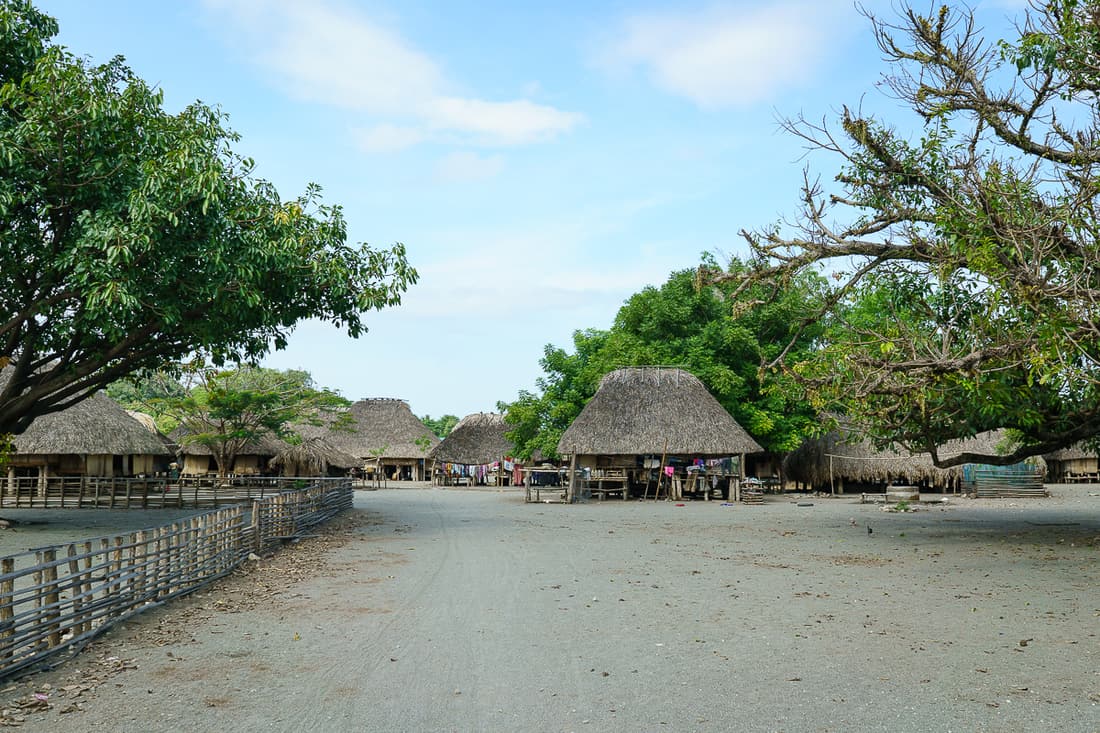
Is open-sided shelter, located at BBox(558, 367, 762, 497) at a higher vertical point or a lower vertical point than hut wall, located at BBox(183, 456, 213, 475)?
higher

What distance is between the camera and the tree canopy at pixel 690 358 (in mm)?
31641

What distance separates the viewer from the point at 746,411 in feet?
104

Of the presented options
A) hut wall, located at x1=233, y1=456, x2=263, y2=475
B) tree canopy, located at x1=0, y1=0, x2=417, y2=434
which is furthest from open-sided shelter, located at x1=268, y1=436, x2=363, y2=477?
tree canopy, located at x1=0, y1=0, x2=417, y2=434

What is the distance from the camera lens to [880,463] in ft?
104

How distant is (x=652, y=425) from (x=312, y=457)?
16.6 m

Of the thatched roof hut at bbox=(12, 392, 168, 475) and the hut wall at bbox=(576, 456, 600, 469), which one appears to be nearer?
the thatched roof hut at bbox=(12, 392, 168, 475)

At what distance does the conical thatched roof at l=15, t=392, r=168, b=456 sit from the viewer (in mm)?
26500

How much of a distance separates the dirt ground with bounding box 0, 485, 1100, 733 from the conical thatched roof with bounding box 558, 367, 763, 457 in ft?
51.2

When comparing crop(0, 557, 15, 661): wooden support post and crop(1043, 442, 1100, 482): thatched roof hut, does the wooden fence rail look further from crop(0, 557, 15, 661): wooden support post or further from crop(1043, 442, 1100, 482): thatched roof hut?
crop(1043, 442, 1100, 482): thatched roof hut

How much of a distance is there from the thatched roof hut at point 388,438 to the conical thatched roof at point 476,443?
7.42 ft

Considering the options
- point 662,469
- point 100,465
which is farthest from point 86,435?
point 662,469

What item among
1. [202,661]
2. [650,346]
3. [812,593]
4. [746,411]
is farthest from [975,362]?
[650,346]

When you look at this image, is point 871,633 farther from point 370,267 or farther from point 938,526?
point 938,526

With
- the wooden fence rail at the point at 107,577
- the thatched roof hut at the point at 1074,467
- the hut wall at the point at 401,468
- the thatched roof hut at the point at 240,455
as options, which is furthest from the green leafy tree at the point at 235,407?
the thatched roof hut at the point at 1074,467
